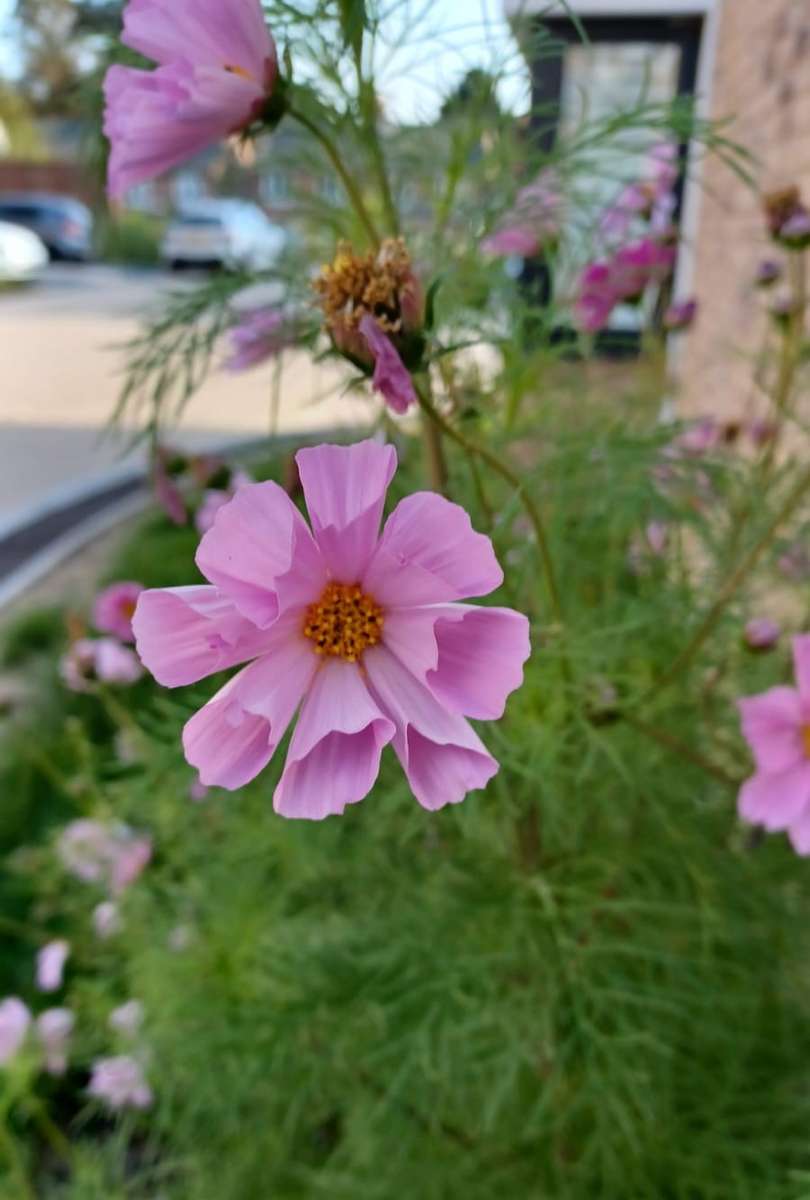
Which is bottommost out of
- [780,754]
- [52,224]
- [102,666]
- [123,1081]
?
[52,224]

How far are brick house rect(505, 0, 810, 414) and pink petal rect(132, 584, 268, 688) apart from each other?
0.94 metres

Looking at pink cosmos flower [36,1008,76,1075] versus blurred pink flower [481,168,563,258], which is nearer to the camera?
blurred pink flower [481,168,563,258]

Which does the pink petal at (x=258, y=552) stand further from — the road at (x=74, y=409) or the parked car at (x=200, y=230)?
the parked car at (x=200, y=230)

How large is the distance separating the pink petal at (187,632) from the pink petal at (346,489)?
0.03 m

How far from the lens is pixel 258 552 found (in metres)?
0.26

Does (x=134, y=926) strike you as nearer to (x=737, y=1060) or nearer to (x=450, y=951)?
(x=450, y=951)

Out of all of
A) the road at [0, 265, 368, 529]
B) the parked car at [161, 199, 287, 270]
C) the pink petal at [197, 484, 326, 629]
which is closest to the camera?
the pink petal at [197, 484, 326, 629]

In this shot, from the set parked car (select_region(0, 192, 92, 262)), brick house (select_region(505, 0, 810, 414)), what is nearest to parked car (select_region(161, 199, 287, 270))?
parked car (select_region(0, 192, 92, 262))

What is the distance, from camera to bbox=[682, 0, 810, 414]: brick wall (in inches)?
56.9

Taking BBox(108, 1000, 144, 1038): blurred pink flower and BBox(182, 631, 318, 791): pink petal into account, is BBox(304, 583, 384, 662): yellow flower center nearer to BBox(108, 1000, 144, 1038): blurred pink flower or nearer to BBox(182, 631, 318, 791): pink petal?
BBox(182, 631, 318, 791): pink petal

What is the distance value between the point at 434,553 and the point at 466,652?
0.11ft

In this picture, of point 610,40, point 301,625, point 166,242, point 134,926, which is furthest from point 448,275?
point 166,242

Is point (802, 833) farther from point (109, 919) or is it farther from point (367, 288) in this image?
point (109, 919)

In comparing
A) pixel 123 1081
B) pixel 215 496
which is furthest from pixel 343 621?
pixel 123 1081
